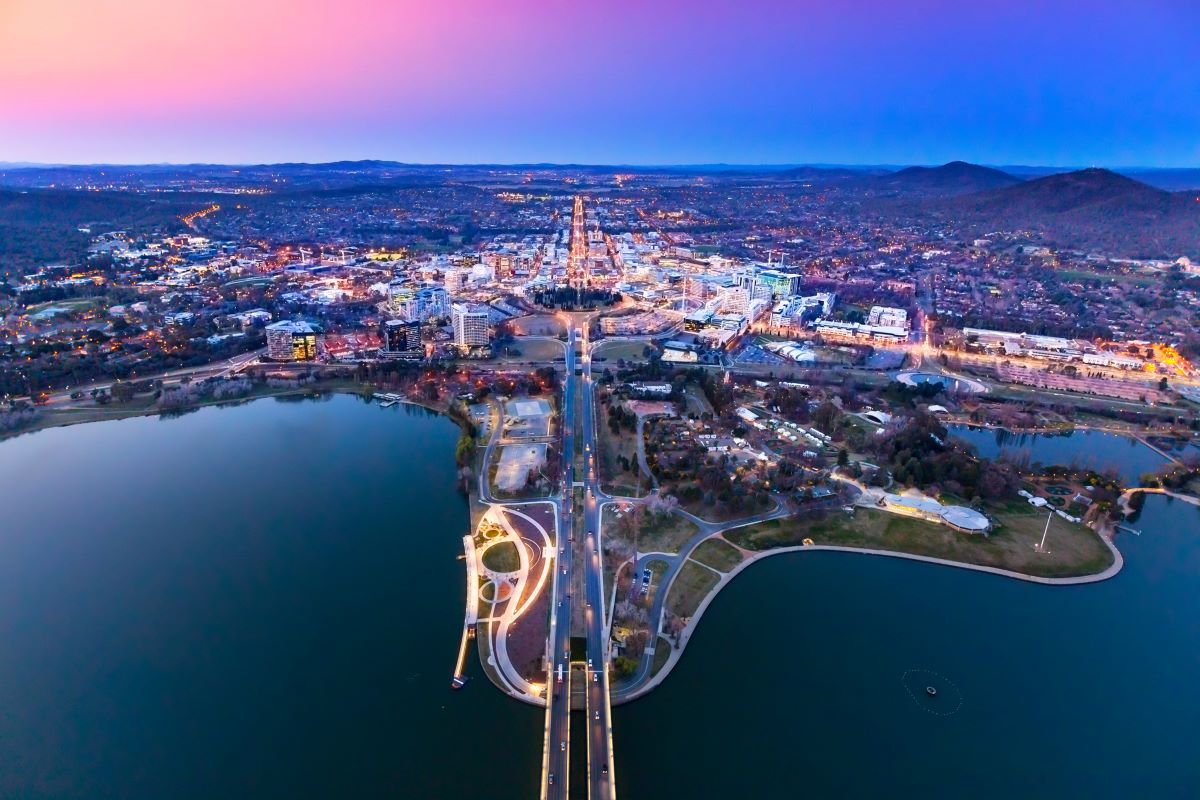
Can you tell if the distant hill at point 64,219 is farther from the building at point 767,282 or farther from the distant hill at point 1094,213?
the distant hill at point 1094,213

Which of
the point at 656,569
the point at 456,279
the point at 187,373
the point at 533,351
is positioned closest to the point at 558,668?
the point at 656,569

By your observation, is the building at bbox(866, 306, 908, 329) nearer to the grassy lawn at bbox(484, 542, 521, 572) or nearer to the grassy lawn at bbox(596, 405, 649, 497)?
the grassy lawn at bbox(596, 405, 649, 497)

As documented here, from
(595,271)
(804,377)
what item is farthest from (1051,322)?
(595,271)

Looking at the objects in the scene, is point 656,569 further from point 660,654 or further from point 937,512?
point 937,512

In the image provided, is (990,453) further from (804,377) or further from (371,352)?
(371,352)

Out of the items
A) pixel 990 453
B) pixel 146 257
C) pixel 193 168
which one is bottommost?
pixel 990 453

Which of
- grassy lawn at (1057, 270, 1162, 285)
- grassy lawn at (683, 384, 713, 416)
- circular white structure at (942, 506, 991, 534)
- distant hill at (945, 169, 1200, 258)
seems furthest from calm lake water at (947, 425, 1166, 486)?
distant hill at (945, 169, 1200, 258)

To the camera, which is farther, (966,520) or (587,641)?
A: (966,520)
